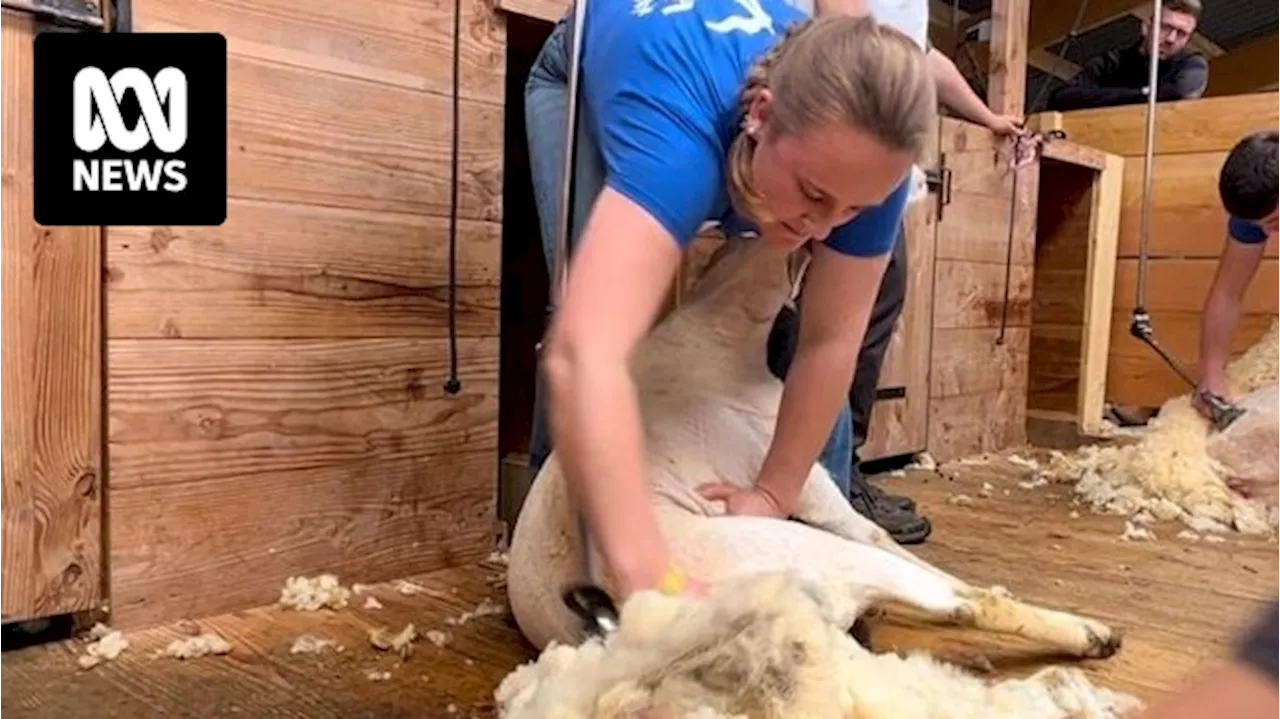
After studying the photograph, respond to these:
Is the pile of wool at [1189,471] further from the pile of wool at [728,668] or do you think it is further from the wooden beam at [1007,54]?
the pile of wool at [728,668]

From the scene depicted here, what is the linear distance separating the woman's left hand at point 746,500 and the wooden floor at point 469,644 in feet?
0.64

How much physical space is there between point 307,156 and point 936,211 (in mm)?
1476

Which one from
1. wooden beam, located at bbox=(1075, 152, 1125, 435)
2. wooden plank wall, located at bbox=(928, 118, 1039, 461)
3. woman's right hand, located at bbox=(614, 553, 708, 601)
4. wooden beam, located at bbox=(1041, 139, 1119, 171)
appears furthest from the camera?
wooden beam, located at bbox=(1075, 152, 1125, 435)

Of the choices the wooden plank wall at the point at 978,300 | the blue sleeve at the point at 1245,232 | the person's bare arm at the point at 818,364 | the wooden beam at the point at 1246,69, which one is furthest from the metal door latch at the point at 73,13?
the wooden beam at the point at 1246,69

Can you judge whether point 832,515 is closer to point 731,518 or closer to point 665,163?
point 731,518

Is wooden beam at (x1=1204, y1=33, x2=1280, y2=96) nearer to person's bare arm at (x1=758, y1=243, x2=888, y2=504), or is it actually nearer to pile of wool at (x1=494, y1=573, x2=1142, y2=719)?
person's bare arm at (x1=758, y1=243, x2=888, y2=504)

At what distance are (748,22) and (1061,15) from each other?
3571mm

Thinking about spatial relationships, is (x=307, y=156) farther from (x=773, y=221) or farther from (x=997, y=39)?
(x=997, y=39)

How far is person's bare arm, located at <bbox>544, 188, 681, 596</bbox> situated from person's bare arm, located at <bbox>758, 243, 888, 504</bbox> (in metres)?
0.30

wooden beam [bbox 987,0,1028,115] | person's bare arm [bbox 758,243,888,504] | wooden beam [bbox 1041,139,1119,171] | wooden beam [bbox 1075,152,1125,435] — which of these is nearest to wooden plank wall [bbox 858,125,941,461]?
wooden beam [bbox 987,0,1028,115]

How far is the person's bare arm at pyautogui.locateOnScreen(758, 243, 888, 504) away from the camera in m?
1.17

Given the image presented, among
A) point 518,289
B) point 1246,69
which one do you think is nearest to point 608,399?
point 518,289

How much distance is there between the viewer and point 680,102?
39.7 inches

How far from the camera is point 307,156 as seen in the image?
1316 mm
